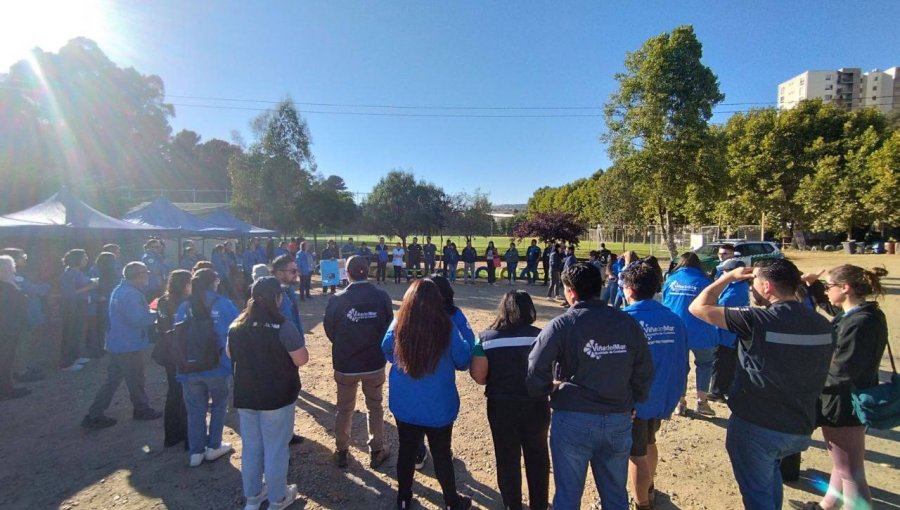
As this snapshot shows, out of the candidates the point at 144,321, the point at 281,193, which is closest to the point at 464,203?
the point at 281,193

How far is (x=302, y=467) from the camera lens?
13.1 feet

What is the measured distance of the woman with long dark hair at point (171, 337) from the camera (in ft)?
12.7

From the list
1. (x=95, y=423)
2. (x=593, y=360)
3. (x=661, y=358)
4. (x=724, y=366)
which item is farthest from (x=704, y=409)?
(x=95, y=423)

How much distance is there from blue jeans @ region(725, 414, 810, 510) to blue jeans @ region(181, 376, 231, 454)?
156 inches

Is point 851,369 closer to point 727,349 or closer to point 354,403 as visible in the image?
point 727,349

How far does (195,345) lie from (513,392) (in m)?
2.73

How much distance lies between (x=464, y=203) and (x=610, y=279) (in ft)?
84.4

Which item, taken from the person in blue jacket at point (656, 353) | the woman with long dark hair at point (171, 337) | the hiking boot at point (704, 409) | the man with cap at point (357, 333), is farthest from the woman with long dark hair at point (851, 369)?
the woman with long dark hair at point (171, 337)

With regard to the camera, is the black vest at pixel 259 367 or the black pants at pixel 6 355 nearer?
the black vest at pixel 259 367

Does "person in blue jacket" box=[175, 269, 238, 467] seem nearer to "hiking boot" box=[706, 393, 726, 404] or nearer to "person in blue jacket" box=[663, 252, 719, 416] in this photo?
"person in blue jacket" box=[663, 252, 719, 416]

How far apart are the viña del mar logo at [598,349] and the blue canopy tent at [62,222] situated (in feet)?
36.1

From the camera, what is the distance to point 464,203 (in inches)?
1387

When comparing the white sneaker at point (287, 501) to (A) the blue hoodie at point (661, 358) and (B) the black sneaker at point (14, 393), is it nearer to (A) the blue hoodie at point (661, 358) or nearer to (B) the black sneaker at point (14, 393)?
(A) the blue hoodie at point (661, 358)

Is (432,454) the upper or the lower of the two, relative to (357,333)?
lower
